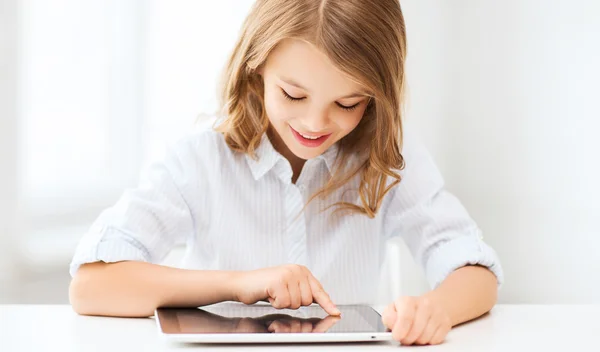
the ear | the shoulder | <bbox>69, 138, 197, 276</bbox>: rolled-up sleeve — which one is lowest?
<bbox>69, 138, 197, 276</bbox>: rolled-up sleeve

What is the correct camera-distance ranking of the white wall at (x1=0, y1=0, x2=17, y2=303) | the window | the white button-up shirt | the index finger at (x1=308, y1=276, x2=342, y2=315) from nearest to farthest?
the index finger at (x1=308, y1=276, x2=342, y2=315), the white button-up shirt, the white wall at (x1=0, y1=0, x2=17, y2=303), the window

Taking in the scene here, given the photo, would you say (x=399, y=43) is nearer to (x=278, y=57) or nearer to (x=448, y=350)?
(x=278, y=57)

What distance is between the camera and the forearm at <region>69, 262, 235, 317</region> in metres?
1.01

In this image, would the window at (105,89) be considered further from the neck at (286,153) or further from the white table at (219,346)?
the white table at (219,346)

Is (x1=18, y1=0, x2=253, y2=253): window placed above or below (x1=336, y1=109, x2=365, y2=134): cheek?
above

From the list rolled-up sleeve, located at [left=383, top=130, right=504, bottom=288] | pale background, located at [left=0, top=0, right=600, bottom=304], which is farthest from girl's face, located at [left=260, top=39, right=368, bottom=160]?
pale background, located at [left=0, top=0, right=600, bottom=304]

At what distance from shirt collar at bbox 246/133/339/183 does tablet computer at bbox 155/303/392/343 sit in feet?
1.10

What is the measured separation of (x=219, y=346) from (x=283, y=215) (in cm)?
53

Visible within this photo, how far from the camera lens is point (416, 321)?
88 centimetres

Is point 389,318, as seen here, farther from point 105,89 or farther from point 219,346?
point 105,89

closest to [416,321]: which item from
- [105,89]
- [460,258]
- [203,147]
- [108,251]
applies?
[460,258]

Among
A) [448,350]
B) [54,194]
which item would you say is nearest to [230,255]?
[448,350]

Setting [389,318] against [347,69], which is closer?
[389,318]

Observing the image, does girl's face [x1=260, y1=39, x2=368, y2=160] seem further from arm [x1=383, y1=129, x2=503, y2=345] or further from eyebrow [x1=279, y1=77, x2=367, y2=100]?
arm [x1=383, y1=129, x2=503, y2=345]
